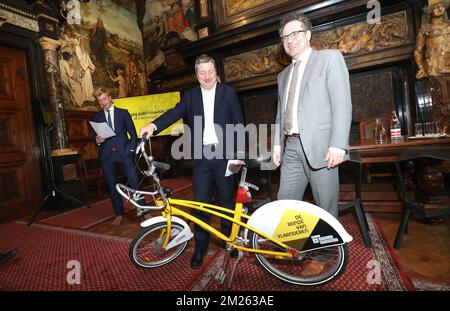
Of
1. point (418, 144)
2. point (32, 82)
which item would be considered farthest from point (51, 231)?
point (418, 144)

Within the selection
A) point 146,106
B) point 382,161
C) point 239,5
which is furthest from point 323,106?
point 239,5

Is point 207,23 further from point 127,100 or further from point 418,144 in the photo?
point 418,144

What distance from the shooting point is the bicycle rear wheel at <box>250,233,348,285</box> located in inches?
64.9

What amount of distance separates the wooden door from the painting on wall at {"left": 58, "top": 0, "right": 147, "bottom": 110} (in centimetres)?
108

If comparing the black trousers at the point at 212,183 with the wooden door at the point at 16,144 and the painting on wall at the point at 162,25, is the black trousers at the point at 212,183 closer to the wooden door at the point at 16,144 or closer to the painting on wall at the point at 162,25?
the wooden door at the point at 16,144

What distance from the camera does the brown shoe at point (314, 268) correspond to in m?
1.76

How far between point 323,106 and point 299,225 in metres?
0.79

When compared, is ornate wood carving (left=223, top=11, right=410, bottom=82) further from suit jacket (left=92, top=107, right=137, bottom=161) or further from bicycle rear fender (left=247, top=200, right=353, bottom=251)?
bicycle rear fender (left=247, top=200, right=353, bottom=251)

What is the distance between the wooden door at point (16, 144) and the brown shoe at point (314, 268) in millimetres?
4948

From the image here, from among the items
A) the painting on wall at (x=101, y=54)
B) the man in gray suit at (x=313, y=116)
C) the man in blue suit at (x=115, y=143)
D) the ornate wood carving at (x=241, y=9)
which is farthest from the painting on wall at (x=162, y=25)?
the man in gray suit at (x=313, y=116)

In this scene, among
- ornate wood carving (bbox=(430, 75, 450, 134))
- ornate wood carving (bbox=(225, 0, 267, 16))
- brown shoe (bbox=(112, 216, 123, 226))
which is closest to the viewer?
brown shoe (bbox=(112, 216, 123, 226))

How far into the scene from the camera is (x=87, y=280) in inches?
80.7

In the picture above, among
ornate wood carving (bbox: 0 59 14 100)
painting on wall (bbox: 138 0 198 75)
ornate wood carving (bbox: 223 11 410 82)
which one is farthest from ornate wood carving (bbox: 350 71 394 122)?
ornate wood carving (bbox: 0 59 14 100)
